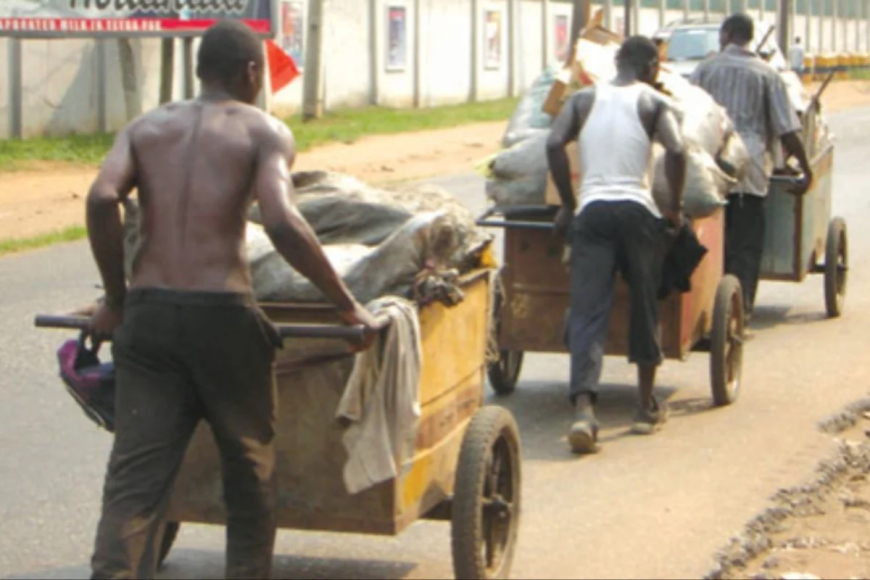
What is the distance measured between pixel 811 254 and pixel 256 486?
Result: 7398 mm

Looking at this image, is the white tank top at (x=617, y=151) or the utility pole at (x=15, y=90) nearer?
the white tank top at (x=617, y=151)

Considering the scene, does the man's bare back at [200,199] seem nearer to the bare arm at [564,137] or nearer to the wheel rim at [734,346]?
the bare arm at [564,137]

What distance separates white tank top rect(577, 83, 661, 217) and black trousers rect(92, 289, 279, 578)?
3159 millimetres

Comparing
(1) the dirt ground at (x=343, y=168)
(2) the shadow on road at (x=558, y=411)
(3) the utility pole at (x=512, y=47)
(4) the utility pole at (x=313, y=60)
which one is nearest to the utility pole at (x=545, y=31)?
(3) the utility pole at (x=512, y=47)

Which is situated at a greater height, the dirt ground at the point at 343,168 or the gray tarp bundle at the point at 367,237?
the gray tarp bundle at the point at 367,237

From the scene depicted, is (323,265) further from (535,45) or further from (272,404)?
(535,45)

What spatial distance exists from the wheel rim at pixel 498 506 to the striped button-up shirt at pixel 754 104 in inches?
188

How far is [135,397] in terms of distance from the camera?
15.9 ft

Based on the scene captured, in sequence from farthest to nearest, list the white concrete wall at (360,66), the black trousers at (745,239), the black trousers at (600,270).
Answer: the white concrete wall at (360,66)
the black trousers at (745,239)
the black trousers at (600,270)

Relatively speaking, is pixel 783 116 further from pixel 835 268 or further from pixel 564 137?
pixel 564 137

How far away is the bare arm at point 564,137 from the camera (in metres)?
7.86

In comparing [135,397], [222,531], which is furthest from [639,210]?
[135,397]

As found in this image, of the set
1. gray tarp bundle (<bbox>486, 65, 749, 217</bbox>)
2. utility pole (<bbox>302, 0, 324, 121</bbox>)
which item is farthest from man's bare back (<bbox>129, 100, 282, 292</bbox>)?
utility pole (<bbox>302, 0, 324, 121</bbox>)

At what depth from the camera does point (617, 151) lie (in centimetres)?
778
